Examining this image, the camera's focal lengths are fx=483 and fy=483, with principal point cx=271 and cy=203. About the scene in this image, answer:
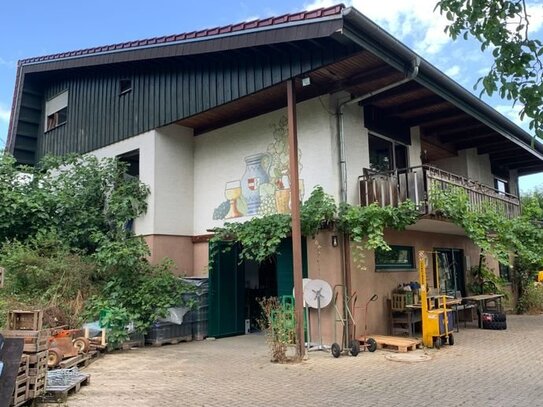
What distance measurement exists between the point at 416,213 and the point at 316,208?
6.38 feet

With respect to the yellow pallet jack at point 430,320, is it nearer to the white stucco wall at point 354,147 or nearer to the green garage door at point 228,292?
the white stucco wall at point 354,147

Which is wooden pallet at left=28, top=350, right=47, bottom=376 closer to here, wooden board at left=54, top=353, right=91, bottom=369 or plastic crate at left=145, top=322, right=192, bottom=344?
wooden board at left=54, top=353, right=91, bottom=369

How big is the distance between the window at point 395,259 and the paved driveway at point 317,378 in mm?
2177

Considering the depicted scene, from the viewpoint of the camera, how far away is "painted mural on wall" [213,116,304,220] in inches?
435

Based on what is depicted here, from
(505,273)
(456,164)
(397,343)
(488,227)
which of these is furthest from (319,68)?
(505,273)

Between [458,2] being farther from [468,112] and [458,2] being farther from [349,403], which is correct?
[468,112]

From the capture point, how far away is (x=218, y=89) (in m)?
11.1

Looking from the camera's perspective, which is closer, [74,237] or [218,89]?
[218,89]

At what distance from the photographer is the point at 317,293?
9.44 metres

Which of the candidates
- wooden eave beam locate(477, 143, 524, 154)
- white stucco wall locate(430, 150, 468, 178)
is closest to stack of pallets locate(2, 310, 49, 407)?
white stucco wall locate(430, 150, 468, 178)

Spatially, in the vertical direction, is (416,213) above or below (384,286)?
above

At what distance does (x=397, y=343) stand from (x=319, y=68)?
214 inches

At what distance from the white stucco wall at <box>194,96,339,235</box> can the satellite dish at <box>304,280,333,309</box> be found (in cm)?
193

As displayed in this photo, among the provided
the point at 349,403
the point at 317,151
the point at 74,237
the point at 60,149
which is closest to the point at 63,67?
the point at 60,149
